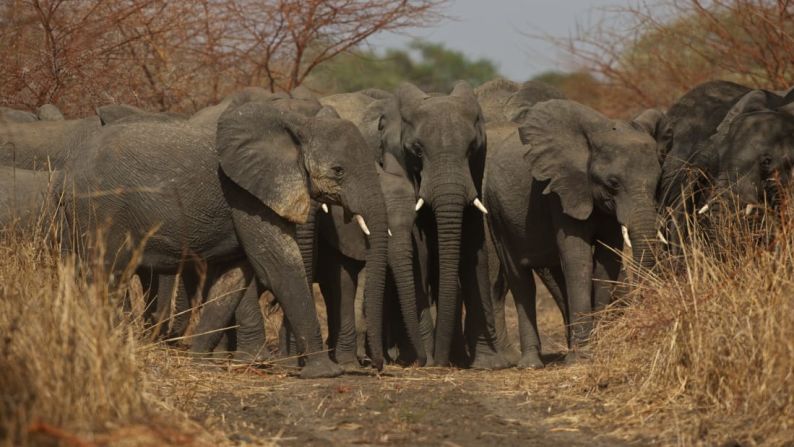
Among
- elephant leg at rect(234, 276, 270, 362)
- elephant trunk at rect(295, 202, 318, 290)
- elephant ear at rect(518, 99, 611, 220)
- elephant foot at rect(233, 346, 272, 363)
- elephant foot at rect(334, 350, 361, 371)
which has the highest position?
elephant ear at rect(518, 99, 611, 220)

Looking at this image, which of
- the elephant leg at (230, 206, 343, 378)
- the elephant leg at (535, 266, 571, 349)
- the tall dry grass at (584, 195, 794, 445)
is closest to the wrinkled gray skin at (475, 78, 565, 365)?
the elephant leg at (535, 266, 571, 349)

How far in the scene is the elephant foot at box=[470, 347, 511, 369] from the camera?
12.6 m

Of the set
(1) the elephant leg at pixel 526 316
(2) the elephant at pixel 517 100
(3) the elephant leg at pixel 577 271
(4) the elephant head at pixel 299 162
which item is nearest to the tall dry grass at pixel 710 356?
(4) the elephant head at pixel 299 162

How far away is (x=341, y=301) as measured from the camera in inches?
470

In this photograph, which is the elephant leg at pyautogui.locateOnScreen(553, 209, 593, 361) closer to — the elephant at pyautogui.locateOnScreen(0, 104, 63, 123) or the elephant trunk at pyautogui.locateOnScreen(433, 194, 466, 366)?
the elephant trunk at pyautogui.locateOnScreen(433, 194, 466, 366)

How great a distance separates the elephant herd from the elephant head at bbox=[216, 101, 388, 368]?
0.04 ft

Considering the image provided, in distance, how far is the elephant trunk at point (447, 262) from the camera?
12.0 metres

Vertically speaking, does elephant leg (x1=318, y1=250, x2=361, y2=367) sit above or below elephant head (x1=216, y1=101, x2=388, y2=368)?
below

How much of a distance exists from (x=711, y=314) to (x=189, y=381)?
9.92 ft

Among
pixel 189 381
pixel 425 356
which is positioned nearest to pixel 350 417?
pixel 189 381

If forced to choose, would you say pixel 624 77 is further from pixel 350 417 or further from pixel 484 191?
pixel 350 417

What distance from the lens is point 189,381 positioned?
30.6ft

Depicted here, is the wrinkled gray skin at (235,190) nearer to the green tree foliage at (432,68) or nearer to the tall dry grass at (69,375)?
the tall dry grass at (69,375)

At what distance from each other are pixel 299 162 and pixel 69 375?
4.54 m
